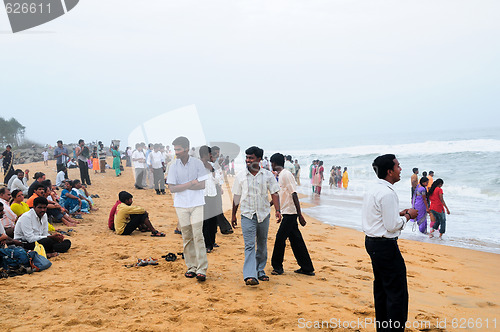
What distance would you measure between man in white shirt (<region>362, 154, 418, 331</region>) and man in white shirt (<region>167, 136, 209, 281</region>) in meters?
2.40

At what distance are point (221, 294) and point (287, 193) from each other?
1.71m

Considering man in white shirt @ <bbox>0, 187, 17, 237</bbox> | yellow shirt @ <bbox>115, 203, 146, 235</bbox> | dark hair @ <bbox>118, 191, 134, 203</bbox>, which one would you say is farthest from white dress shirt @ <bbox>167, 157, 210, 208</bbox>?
man in white shirt @ <bbox>0, 187, 17, 237</bbox>

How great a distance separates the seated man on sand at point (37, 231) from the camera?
18.8 feet

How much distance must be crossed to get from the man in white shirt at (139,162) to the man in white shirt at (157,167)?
1.33 feet

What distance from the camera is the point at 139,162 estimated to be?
15.1 meters

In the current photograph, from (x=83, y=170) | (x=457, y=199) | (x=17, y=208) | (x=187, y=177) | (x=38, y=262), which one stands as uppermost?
(x=83, y=170)

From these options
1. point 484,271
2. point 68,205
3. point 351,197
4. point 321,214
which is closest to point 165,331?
point 484,271

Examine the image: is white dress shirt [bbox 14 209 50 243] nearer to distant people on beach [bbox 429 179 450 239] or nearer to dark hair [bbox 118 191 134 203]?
dark hair [bbox 118 191 134 203]

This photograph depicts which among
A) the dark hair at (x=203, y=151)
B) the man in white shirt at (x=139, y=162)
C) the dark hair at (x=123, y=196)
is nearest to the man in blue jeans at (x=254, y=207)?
the dark hair at (x=203, y=151)

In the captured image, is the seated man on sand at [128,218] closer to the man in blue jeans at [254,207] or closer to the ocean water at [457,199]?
the man in blue jeans at [254,207]

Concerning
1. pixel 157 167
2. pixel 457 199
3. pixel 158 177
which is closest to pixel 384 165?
pixel 157 167

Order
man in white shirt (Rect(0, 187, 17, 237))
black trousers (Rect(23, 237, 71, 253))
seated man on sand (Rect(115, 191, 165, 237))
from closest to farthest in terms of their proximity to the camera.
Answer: black trousers (Rect(23, 237, 71, 253)) < man in white shirt (Rect(0, 187, 17, 237)) < seated man on sand (Rect(115, 191, 165, 237))

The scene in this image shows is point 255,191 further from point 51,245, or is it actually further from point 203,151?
point 51,245

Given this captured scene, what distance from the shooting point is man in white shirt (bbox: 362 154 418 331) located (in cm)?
312
